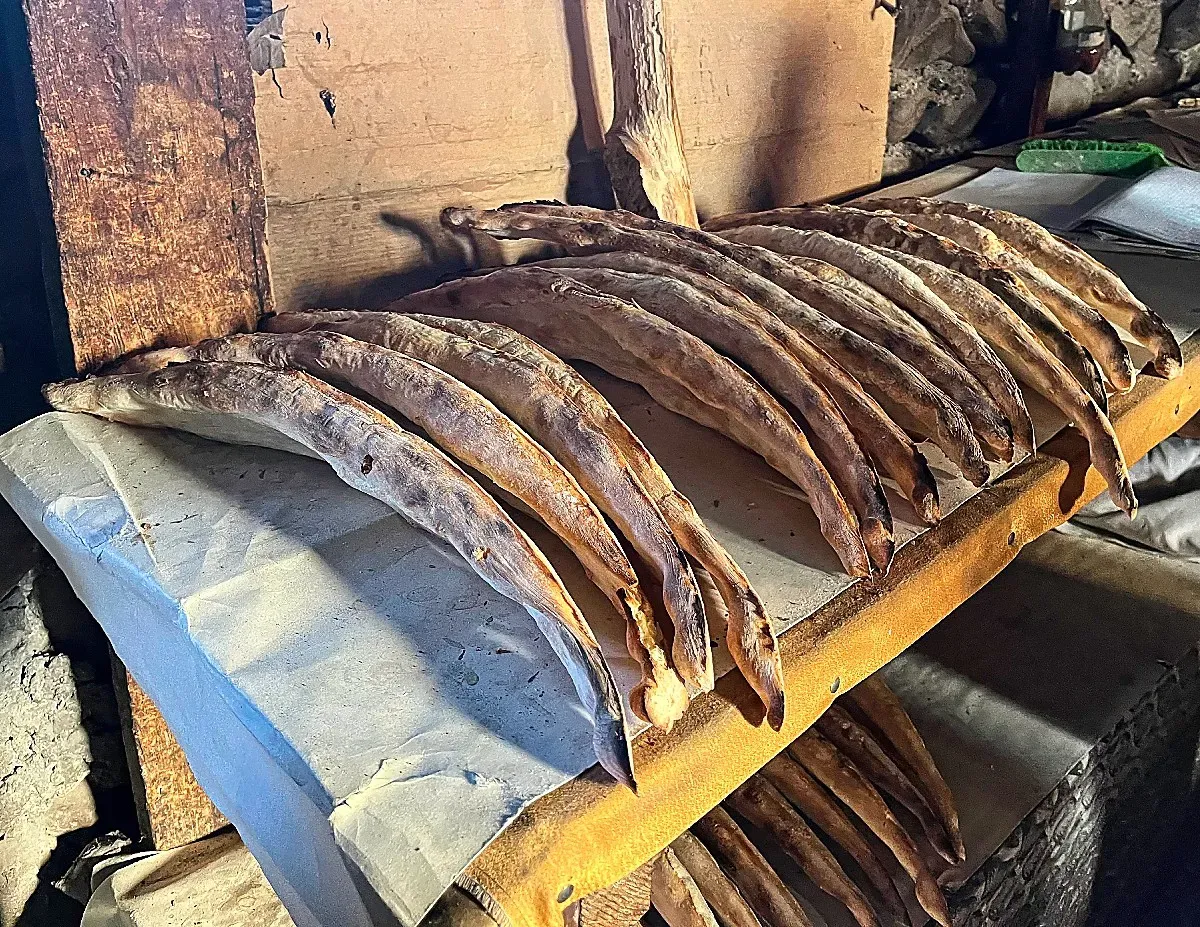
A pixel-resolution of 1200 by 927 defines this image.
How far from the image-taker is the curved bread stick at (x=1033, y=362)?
937 mm

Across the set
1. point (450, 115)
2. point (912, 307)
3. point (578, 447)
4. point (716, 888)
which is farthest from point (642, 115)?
point (716, 888)

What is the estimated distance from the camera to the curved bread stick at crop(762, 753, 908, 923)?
Result: 3.70ft

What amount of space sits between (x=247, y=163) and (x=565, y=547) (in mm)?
603

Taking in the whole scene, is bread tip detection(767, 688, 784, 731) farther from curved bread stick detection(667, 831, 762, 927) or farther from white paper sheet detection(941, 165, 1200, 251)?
white paper sheet detection(941, 165, 1200, 251)

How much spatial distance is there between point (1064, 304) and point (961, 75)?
1711 mm

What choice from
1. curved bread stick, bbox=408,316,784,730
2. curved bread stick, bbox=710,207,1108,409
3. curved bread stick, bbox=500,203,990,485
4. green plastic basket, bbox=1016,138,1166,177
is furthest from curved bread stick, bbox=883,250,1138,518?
green plastic basket, bbox=1016,138,1166,177

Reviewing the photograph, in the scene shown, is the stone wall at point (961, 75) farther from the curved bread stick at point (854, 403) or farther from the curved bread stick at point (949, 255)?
the curved bread stick at point (854, 403)

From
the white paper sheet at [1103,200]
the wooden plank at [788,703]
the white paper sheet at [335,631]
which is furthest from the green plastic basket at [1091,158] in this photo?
the white paper sheet at [335,631]

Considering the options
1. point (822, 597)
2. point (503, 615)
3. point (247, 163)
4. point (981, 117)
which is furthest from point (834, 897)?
point (981, 117)

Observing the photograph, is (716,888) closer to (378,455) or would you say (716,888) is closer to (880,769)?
(880,769)

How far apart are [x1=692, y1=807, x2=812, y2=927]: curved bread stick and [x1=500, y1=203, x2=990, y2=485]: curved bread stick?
511mm

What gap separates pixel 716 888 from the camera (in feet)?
3.41

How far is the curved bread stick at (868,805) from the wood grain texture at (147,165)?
0.87 metres

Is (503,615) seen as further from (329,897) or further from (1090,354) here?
(1090,354)
